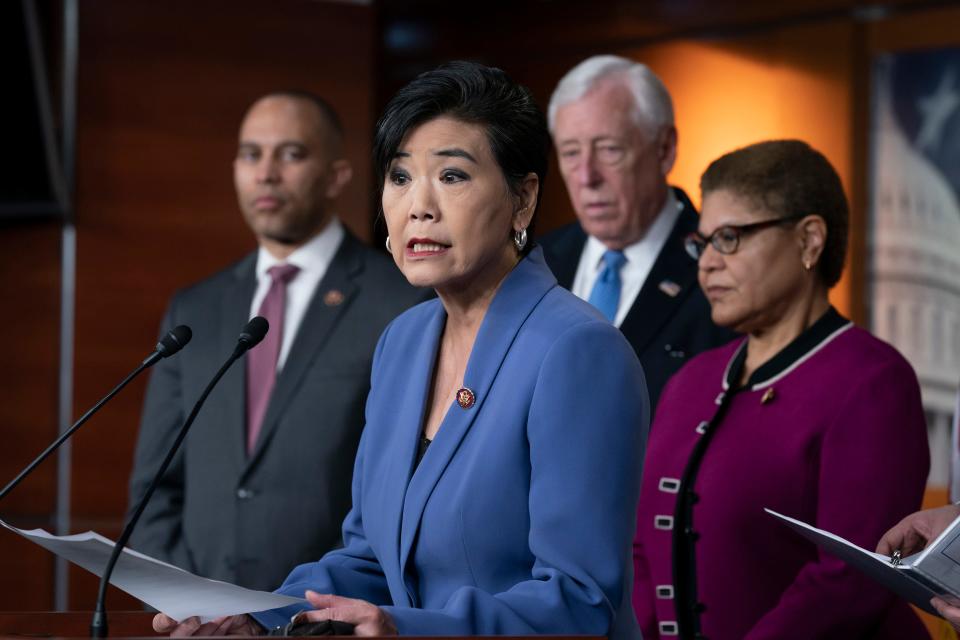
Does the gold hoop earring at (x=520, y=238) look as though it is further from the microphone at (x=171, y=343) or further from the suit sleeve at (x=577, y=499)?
the microphone at (x=171, y=343)

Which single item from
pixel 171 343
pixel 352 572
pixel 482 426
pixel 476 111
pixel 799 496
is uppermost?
pixel 476 111

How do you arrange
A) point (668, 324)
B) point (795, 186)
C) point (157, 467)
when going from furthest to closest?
point (157, 467)
point (668, 324)
point (795, 186)

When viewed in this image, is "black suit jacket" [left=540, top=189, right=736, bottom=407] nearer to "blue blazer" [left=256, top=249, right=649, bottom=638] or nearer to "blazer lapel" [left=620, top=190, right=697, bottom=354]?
"blazer lapel" [left=620, top=190, right=697, bottom=354]

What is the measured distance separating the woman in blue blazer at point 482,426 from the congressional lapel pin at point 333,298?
4.85 ft

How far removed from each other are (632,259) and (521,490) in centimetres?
154

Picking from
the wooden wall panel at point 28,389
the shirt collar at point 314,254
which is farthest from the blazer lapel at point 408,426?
the wooden wall panel at point 28,389

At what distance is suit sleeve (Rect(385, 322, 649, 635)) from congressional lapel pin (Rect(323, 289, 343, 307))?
1.82m

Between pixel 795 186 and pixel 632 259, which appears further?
pixel 632 259

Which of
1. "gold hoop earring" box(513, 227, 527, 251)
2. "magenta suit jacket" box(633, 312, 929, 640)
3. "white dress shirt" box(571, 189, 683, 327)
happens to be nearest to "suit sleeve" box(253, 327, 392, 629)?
"gold hoop earring" box(513, 227, 527, 251)

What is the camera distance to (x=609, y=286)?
339 centimetres

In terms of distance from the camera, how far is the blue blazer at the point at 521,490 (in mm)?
1861

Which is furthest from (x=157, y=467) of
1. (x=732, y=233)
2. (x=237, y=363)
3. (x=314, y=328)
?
(x=732, y=233)

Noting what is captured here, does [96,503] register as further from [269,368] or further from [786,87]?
[786,87]

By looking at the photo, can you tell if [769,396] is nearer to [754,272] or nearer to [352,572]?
[754,272]
